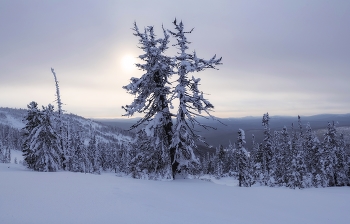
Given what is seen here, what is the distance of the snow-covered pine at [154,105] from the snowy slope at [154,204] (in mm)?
3543

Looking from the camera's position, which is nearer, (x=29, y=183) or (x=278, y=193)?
(x=29, y=183)

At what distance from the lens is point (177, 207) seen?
827 centimetres

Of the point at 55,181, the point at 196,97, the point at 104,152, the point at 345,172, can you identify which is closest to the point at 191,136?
the point at 196,97

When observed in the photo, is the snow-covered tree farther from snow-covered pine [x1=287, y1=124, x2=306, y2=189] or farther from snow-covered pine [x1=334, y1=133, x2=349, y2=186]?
snow-covered pine [x1=334, y1=133, x2=349, y2=186]

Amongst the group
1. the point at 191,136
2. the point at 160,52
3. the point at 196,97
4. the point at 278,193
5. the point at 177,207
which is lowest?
the point at 278,193

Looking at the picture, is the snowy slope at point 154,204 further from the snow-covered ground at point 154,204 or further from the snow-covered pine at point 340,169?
the snow-covered pine at point 340,169

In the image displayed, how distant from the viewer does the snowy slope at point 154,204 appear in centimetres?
648

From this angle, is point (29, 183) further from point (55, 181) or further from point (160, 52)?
point (160, 52)

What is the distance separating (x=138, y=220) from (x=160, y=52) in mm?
10576

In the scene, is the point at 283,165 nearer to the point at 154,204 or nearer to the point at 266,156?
the point at 266,156

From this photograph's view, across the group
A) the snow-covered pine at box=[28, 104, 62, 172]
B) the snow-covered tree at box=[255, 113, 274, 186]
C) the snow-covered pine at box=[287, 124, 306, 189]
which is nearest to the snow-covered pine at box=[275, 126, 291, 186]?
the snow-covered pine at box=[287, 124, 306, 189]

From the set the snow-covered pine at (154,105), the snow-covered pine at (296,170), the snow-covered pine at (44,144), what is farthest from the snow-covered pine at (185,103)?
the snow-covered pine at (296,170)

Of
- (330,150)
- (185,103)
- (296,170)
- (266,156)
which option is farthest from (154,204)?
(266,156)

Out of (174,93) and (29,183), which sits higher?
(174,93)
